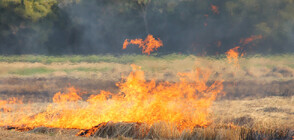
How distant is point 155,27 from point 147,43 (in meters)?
0.90

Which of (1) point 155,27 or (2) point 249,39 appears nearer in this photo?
(2) point 249,39

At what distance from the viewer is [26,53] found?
2127cm

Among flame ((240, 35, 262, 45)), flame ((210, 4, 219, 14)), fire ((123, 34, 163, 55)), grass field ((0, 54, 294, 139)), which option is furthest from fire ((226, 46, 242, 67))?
fire ((123, 34, 163, 55))

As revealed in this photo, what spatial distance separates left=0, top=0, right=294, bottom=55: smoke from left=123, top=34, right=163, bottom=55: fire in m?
0.25

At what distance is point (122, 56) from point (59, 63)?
3201mm

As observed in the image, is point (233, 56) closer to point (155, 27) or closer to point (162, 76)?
point (162, 76)

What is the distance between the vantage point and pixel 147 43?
20.9 m

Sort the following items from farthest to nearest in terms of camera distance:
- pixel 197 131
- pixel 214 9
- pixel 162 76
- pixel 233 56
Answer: pixel 162 76 < pixel 214 9 < pixel 233 56 < pixel 197 131

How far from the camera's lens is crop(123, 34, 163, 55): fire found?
20.1 m

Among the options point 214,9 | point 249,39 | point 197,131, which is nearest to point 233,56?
point 249,39

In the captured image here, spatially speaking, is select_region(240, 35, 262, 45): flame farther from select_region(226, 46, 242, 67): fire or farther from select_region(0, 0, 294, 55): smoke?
select_region(226, 46, 242, 67): fire

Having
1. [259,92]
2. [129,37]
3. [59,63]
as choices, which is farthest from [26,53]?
[259,92]

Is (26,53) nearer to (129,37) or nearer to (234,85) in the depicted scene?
(129,37)

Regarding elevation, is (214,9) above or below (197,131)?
above
